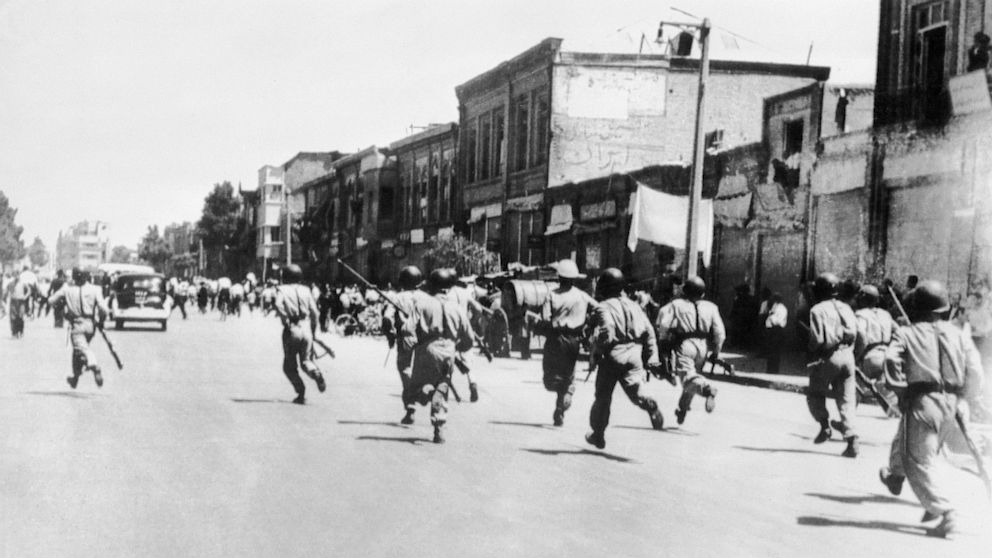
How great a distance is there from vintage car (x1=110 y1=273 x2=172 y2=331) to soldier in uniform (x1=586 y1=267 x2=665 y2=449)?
25226 millimetres

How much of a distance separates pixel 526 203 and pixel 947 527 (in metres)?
33.5

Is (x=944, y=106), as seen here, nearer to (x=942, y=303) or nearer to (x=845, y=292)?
(x=845, y=292)

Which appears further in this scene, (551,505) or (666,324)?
(666,324)

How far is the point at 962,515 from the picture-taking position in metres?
8.03

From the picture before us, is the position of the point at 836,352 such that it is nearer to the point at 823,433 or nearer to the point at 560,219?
the point at 823,433

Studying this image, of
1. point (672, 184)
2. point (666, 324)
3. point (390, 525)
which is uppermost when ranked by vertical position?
point (672, 184)

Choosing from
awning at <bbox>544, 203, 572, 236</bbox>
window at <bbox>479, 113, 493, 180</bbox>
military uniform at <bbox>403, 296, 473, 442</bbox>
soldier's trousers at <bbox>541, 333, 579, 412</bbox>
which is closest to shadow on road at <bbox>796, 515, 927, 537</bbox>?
military uniform at <bbox>403, 296, 473, 442</bbox>

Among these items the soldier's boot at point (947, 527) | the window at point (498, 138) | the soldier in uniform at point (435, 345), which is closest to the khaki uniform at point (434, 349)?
the soldier in uniform at point (435, 345)

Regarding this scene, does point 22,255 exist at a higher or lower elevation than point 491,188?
lower

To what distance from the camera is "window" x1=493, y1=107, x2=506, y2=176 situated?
142ft

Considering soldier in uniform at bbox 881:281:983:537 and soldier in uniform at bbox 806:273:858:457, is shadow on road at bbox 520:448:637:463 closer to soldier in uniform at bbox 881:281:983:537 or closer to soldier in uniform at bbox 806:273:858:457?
soldier in uniform at bbox 806:273:858:457

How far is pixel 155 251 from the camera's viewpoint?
Answer: 122562 millimetres

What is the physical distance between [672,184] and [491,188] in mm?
14331

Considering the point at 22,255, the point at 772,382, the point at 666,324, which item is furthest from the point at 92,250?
the point at 772,382
